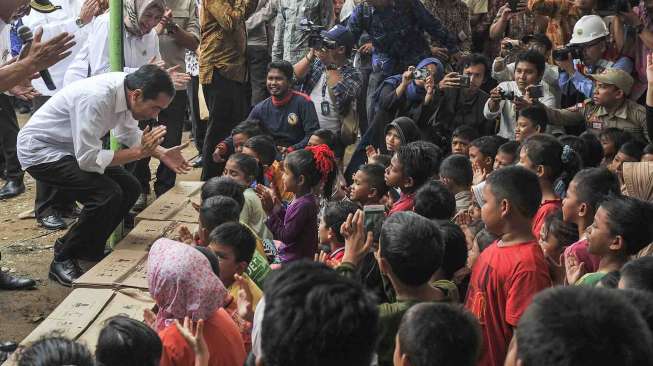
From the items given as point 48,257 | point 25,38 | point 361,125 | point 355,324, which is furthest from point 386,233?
point 361,125

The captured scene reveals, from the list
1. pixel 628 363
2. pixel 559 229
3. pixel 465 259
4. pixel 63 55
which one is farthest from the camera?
pixel 63 55

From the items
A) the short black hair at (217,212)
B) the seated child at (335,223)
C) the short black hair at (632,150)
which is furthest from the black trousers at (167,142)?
the short black hair at (632,150)

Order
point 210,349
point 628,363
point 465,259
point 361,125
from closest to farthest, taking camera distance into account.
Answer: point 628,363
point 210,349
point 465,259
point 361,125

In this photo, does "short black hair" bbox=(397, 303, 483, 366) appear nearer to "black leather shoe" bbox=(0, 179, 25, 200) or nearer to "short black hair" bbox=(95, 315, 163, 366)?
"short black hair" bbox=(95, 315, 163, 366)

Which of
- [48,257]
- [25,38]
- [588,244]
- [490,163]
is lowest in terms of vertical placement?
[48,257]

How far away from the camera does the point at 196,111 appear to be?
27.3 ft

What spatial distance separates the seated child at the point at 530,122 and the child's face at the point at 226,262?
2589mm

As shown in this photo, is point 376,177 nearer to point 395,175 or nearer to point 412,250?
point 395,175

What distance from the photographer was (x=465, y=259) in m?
3.50

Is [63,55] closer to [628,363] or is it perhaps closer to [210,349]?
[210,349]

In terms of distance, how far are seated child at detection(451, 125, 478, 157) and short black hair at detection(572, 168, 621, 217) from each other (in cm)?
205

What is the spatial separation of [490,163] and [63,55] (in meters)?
2.71

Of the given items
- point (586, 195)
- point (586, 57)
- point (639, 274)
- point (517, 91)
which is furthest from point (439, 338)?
point (586, 57)

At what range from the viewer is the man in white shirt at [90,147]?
5.17 metres
